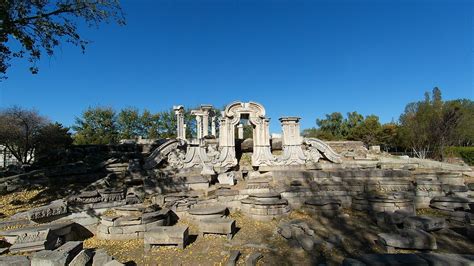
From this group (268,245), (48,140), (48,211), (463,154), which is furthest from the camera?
(463,154)

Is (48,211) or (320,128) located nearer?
(48,211)

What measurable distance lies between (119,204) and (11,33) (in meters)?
5.46

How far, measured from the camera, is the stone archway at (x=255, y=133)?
1084 cm

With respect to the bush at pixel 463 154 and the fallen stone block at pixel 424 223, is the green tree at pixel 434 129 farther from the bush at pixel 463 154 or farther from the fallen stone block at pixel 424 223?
the fallen stone block at pixel 424 223

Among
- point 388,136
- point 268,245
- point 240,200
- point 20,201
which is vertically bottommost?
point 268,245

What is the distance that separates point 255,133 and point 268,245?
20.9 feet

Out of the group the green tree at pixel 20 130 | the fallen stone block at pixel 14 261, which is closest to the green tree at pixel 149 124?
the green tree at pixel 20 130

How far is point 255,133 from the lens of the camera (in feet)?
36.9

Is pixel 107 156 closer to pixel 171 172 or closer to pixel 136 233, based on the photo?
pixel 171 172

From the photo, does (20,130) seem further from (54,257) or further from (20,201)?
(54,257)

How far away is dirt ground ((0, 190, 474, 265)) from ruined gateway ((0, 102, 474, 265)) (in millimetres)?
136

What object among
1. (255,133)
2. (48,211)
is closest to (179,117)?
(255,133)

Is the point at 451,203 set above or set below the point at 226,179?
below

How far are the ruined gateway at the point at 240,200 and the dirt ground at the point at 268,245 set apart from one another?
0.14 meters
